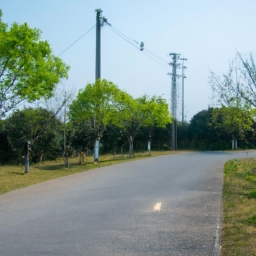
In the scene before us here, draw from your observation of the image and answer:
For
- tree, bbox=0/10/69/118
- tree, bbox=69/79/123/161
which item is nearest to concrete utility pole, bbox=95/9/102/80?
tree, bbox=69/79/123/161

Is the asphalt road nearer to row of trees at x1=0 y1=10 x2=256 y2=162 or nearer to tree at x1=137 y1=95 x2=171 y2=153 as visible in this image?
row of trees at x1=0 y1=10 x2=256 y2=162

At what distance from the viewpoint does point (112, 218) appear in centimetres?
968

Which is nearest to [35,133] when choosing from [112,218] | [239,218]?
[112,218]

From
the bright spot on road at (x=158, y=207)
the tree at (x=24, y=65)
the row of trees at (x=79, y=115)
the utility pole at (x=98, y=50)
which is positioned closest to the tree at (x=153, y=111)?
the row of trees at (x=79, y=115)

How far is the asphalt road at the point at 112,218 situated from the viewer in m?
7.27

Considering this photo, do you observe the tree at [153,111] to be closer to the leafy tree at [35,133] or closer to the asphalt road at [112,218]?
the leafy tree at [35,133]

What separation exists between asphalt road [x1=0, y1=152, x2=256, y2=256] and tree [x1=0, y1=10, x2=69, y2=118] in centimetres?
379

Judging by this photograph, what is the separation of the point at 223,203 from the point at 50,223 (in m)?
4.72

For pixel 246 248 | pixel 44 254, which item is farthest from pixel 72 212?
pixel 246 248

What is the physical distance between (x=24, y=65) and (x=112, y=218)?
9.13m

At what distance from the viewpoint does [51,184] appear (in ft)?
52.9

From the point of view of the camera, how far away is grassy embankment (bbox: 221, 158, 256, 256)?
23.3 ft

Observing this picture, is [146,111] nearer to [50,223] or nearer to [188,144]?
[188,144]

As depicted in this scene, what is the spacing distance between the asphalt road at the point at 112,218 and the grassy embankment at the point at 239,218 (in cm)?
25
